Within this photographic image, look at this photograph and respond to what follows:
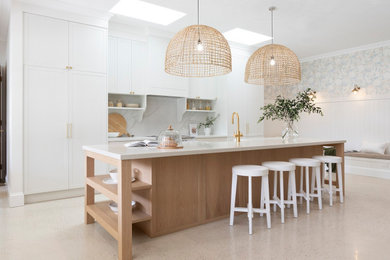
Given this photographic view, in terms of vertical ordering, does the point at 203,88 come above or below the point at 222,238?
above

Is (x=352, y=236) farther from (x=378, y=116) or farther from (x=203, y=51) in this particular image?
(x=378, y=116)

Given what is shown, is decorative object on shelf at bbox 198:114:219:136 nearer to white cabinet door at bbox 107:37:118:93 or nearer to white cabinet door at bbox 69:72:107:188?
white cabinet door at bbox 107:37:118:93

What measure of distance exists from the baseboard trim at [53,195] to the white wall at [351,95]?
5699mm

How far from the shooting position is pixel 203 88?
230 inches

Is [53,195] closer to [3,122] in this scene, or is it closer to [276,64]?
[3,122]

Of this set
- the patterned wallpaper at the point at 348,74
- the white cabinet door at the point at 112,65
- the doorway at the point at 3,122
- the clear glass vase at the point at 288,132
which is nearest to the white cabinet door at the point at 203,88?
the white cabinet door at the point at 112,65

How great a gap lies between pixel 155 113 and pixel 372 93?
4597mm

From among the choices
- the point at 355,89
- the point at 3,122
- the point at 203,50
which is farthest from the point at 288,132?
the point at 3,122

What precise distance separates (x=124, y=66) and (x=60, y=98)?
1294mm

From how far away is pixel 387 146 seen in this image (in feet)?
18.8

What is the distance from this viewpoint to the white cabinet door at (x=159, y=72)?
16.6ft

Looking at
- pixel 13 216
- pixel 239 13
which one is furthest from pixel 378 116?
pixel 13 216

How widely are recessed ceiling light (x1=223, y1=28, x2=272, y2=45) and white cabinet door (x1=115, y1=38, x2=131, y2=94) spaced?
72.2 inches

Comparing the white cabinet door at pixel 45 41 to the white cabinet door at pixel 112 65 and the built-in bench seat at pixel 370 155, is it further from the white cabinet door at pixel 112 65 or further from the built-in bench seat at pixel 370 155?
the built-in bench seat at pixel 370 155
